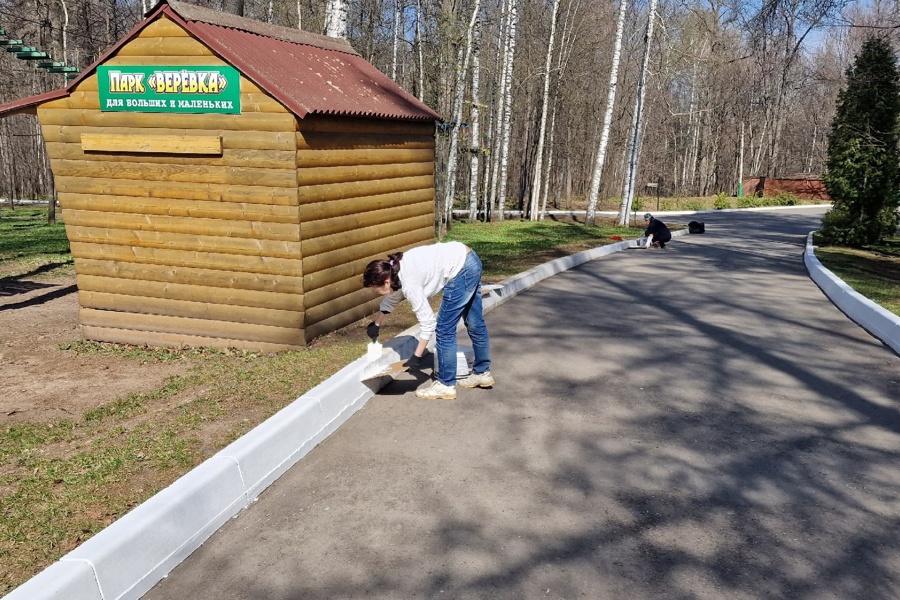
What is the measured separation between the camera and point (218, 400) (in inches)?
231

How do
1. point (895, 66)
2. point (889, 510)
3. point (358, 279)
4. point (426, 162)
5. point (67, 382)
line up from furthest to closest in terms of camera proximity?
point (895, 66) < point (426, 162) < point (358, 279) < point (67, 382) < point (889, 510)

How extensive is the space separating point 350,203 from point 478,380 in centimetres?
342

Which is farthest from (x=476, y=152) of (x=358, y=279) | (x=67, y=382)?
(x=67, y=382)

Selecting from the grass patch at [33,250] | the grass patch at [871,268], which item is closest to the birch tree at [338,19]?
the grass patch at [33,250]

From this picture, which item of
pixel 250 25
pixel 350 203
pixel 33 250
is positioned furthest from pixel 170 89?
pixel 33 250

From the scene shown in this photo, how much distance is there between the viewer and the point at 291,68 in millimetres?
8398

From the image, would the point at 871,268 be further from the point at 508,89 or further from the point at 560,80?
the point at 560,80

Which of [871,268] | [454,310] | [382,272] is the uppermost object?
[382,272]

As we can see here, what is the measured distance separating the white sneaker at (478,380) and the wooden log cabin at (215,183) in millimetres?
2479

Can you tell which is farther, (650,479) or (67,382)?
(67,382)

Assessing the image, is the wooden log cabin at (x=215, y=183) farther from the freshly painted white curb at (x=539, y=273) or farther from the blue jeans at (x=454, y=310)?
the blue jeans at (x=454, y=310)

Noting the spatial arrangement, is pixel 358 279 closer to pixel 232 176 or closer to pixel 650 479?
pixel 232 176

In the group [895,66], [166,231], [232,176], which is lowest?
[166,231]

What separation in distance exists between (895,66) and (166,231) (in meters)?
17.7
